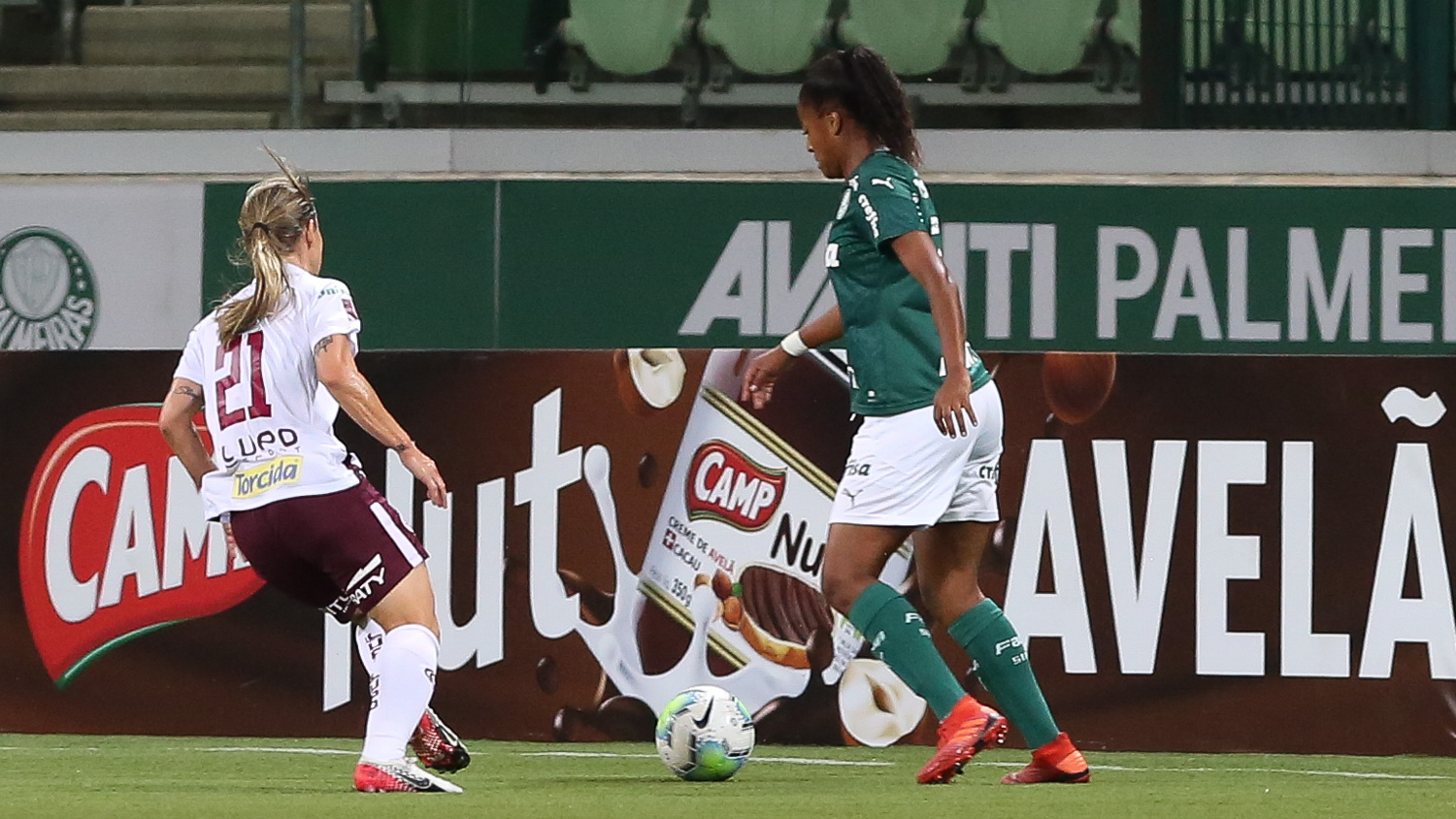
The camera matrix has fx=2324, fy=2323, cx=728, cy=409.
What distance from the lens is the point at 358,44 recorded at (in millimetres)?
11023

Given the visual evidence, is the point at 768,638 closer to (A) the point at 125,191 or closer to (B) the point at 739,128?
(B) the point at 739,128

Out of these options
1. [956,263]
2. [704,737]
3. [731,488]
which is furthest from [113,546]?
[956,263]

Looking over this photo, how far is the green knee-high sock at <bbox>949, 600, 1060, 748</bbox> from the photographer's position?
5477 millimetres

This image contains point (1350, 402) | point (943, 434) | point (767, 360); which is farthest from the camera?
point (1350, 402)

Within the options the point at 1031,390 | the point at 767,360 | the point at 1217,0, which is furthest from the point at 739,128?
the point at 767,360

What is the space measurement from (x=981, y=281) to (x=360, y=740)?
437 centimetres

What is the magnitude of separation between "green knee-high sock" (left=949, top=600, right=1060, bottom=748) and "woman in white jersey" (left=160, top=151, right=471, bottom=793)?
50.0 inches

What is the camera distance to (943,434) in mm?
5344

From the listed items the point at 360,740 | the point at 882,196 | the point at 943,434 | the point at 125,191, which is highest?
the point at 125,191

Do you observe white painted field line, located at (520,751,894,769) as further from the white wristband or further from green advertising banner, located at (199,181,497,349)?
green advertising banner, located at (199,181,497,349)

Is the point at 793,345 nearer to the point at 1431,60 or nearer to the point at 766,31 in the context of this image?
the point at 766,31

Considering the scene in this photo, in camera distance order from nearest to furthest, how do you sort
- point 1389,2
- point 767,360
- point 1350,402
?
point 767,360 → point 1350,402 → point 1389,2

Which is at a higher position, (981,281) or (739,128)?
(739,128)

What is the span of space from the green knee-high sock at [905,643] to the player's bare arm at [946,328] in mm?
460
